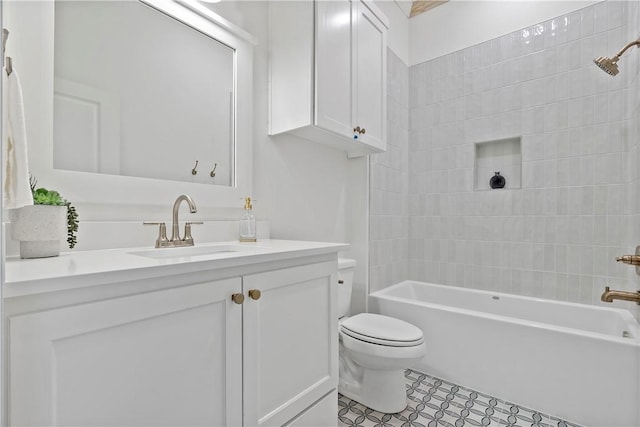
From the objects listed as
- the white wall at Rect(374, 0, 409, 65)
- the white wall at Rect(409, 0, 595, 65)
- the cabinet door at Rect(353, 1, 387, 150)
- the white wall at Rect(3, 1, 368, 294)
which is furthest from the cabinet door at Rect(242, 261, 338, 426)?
the white wall at Rect(409, 0, 595, 65)

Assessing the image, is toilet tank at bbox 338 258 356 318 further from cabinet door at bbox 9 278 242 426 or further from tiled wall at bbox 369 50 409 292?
cabinet door at bbox 9 278 242 426

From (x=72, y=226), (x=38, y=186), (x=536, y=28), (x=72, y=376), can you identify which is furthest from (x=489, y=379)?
(x=536, y=28)

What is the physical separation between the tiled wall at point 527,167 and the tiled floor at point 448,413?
0.88 m

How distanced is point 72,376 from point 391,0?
329 cm

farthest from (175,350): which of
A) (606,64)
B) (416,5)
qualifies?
(416,5)

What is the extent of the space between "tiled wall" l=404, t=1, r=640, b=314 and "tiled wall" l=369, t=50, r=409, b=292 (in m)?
0.02

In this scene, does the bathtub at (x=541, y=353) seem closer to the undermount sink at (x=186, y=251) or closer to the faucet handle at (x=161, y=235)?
the undermount sink at (x=186, y=251)

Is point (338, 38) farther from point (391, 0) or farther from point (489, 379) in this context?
point (489, 379)

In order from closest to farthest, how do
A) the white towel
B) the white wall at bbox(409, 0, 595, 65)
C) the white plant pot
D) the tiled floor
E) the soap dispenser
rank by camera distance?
the white towel < the white plant pot < the soap dispenser < the tiled floor < the white wall at bbox(409, 0, 595, 65)

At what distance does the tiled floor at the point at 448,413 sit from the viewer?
163cm

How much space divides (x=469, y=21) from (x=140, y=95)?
276cm

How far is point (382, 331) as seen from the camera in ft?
5.81

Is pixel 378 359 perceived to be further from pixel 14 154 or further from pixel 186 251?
pixel 14 154

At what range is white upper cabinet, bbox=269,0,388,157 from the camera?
1.59 metres
